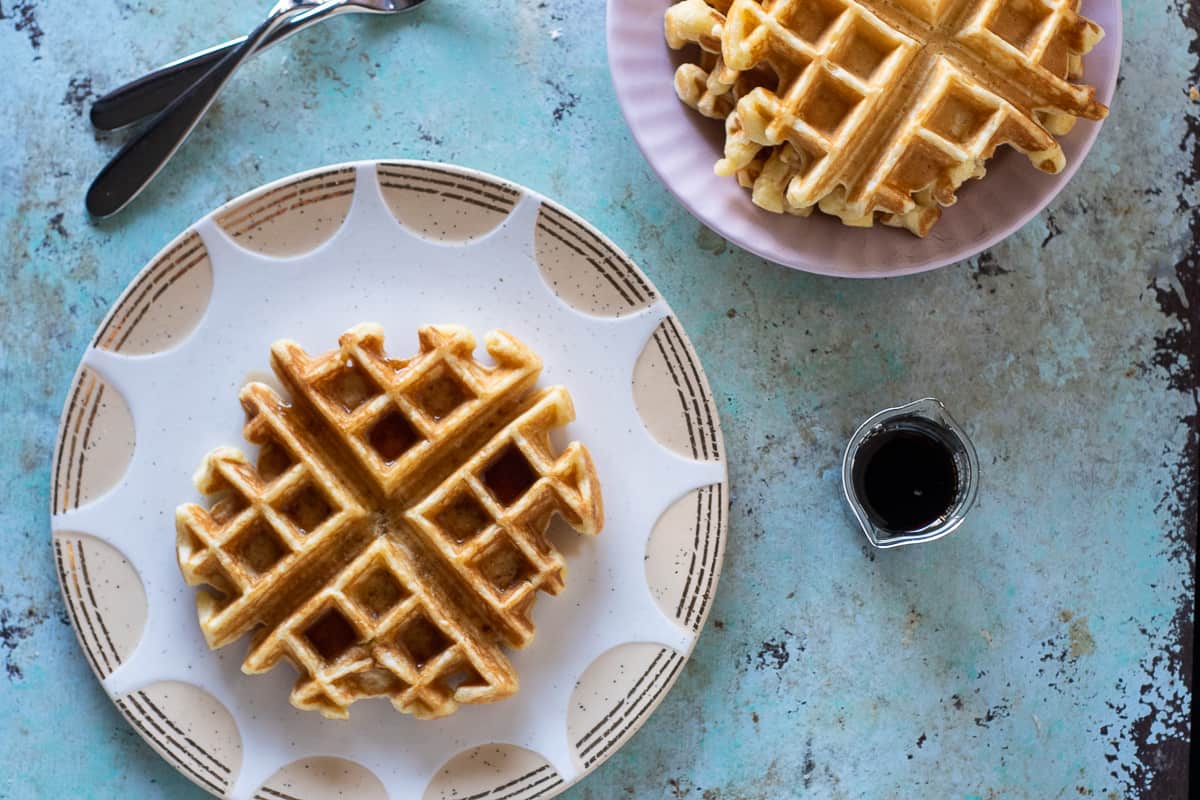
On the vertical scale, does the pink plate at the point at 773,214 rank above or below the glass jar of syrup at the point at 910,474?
above

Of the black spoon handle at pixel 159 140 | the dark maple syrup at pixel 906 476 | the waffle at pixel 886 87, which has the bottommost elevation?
the dark maple syrup at pixel 906 476

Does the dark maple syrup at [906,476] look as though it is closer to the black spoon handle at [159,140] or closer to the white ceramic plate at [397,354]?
the white ceramic plate at [397,354]

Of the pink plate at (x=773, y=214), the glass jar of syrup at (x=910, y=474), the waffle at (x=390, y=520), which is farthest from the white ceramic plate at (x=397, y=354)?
the glass jar of syrup at (x=910, y=474)

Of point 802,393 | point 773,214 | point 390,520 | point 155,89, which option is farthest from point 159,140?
point 802,393

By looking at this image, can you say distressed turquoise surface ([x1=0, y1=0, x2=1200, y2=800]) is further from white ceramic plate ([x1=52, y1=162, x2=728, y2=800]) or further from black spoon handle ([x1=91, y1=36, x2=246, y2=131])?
white ceramic plate ([x1=52, y1=162, x2=728, y2=800])

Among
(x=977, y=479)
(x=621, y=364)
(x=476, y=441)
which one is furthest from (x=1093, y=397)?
(x=476, y=441)

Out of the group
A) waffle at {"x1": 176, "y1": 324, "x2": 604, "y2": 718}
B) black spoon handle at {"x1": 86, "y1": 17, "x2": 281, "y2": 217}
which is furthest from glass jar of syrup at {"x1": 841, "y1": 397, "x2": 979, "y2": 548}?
black spoon handle at {"x1": 86, "y1": 17, "x2": 281, "y2": 217}

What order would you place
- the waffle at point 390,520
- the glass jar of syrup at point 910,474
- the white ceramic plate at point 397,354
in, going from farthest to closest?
the glass jar of syrup at point 910,474 < the white ceramic plate at point 397,354 < the waffle at point 390,520

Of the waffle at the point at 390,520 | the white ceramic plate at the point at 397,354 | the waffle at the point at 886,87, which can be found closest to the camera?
the waffle at the point at 886,87
